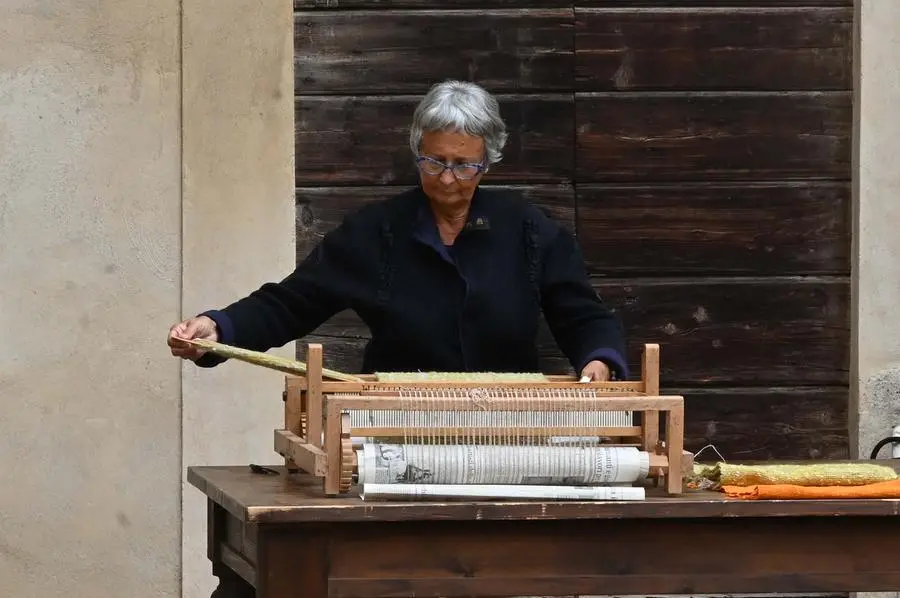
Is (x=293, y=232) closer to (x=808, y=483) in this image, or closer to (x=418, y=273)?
(x=418, y=273)

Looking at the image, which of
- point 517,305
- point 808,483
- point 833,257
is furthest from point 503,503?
point 833,257

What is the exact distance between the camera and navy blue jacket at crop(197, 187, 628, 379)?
349 cm

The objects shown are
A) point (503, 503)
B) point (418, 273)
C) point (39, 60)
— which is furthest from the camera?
point (39, 60)

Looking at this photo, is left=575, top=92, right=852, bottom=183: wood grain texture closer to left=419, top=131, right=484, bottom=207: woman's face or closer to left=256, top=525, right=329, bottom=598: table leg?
left=419, top=131, right=484, bottom=207: woman's face

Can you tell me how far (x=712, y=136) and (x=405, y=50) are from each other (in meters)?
0.94

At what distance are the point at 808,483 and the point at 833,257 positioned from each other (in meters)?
2.04

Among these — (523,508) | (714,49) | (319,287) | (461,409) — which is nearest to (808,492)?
(523,508)

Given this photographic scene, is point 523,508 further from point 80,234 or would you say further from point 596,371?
point 80,234

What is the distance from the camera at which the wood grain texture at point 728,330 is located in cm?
454

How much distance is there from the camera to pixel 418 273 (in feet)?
11.5

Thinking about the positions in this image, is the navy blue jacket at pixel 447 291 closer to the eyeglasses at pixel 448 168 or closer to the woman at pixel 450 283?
the woman at pixel 450 283

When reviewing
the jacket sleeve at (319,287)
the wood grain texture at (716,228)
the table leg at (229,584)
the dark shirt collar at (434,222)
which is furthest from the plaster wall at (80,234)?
the table leg at (229,584)

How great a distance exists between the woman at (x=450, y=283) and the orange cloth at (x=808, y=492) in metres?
0.78

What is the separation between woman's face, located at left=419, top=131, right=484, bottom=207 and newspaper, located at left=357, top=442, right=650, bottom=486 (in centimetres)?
94
